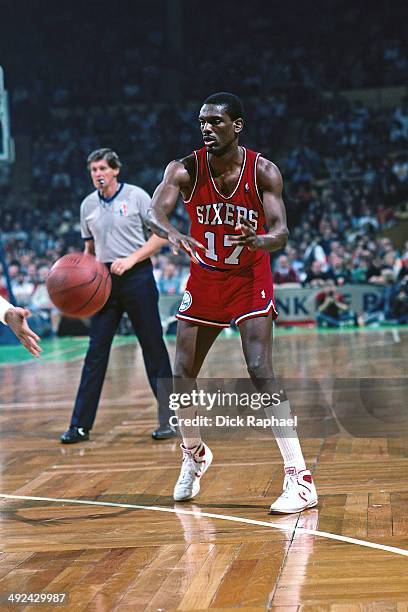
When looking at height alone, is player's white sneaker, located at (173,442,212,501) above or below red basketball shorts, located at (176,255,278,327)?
below

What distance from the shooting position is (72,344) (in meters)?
17.6

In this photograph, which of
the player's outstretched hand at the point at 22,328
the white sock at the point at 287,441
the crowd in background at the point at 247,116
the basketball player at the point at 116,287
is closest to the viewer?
the player's outstretched hand at the point at 22,328

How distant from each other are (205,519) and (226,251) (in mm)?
1332

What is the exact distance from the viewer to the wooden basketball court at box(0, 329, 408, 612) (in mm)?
3521

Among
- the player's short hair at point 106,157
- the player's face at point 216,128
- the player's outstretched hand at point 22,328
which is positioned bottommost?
the player's outstretched hand at point 22,328

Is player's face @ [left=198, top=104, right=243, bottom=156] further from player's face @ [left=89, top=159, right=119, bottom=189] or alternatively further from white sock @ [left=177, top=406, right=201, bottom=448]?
player's face @ [left=89, top=159, right=119, bottom=189]

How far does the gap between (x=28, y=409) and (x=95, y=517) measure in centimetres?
437

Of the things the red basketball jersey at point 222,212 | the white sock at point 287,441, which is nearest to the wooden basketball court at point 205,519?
the white sock at point 287,441

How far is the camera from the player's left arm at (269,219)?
4.62 metres

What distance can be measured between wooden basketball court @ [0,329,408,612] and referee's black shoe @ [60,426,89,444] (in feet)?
0.38

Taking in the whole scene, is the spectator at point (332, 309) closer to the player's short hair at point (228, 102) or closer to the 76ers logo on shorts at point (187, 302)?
the 76ers logo on shorts at point (187, 302)

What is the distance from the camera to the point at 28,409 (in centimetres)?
906

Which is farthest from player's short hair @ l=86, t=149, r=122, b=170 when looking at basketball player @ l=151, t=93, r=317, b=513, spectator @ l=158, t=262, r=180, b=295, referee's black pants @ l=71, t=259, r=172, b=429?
spectator @ l=158, t=262, r=180, b=295

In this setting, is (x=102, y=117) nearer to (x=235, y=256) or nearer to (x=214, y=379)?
(x=214, y=379)
